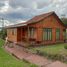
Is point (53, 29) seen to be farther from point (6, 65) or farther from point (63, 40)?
point (6, 65)

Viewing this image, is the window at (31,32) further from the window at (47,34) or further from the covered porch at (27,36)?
the window at (47,34)

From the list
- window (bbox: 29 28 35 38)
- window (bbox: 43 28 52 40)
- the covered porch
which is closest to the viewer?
the covered porch

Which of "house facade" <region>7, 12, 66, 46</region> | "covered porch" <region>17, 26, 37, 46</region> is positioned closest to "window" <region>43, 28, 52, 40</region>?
"house facade" <region>7, 12, 66, 46</region>

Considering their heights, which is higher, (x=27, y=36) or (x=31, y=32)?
(x=31, y=32)

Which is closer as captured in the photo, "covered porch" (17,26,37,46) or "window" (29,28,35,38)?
"covered porch" (17,26,37,46)

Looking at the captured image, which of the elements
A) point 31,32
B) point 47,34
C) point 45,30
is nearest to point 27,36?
point 31,32

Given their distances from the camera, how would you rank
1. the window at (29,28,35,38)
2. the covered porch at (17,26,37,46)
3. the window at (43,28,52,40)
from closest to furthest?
the covered porch at (17,26,37,46)
the window at (43,28,52,40)
the window at (29,28,35,38)

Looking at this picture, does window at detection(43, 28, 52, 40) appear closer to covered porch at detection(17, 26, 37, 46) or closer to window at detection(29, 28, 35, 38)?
covered porch at detection(17, 26, 37, 46)

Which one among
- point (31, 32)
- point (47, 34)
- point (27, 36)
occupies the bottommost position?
point (27, 36)

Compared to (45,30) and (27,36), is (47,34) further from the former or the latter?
(27,36)

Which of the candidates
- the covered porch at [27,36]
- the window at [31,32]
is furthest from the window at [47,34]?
the window at [31,32]

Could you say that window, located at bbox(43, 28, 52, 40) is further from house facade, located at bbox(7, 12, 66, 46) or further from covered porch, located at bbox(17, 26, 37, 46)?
covered porch, located at bbox(17, 26, 37, 46)

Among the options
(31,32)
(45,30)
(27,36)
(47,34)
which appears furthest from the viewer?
(31,32)

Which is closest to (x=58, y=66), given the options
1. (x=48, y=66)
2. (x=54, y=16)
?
(x=48, y=66)
